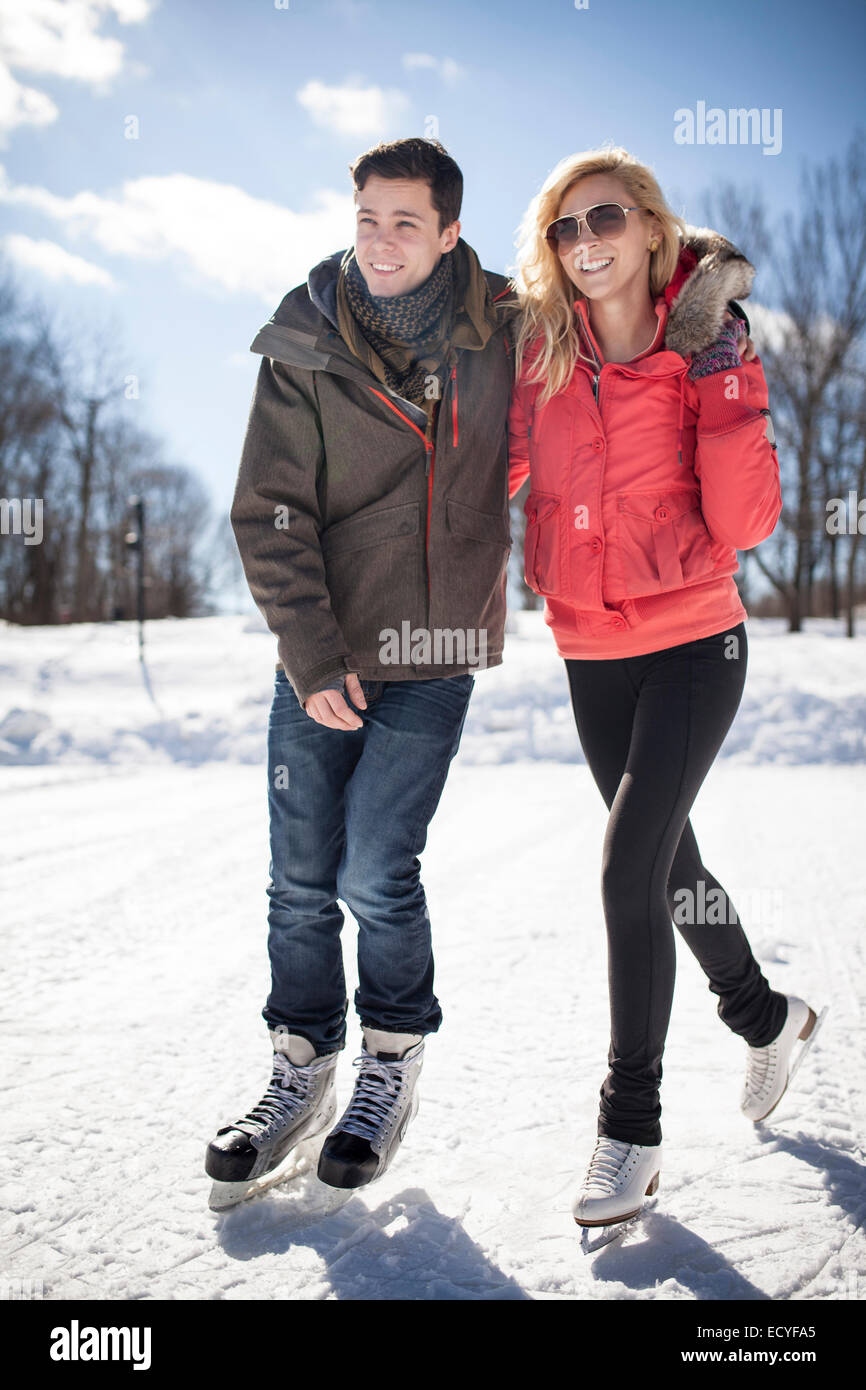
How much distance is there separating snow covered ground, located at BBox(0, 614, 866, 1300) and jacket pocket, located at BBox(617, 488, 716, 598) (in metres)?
1.28

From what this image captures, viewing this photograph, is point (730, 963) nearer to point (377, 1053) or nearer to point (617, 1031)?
point (617, 1031)

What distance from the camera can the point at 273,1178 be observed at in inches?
77.2

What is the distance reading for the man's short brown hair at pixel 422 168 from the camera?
2031 mm

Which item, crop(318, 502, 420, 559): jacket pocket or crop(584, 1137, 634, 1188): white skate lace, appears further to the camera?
crop(318, 502, 420, 559): jacket pocket

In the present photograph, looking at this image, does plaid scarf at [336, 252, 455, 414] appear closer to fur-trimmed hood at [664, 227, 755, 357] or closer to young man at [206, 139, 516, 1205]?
young man at [206, 139, 516, 1205]

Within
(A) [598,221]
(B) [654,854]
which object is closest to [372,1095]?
(B) [654,854]

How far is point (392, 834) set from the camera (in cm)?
198

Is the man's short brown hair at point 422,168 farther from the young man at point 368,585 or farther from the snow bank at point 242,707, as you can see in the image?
the snow bank at point 242,707

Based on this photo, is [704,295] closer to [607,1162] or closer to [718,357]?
[718,357]

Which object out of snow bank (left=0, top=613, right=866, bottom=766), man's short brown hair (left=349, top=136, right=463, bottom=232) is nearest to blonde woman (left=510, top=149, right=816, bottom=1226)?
man's short brown hair (left=349, top=136, right=463, bottom=232)

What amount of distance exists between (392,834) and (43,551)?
3240 cm

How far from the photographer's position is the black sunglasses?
2.07m

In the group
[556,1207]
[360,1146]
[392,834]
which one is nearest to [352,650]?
[392,834]

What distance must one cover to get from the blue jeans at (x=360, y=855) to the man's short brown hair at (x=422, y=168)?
1.08 meters
